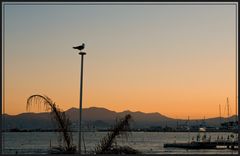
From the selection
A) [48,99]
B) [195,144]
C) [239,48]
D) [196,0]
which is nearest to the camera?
[239,48]

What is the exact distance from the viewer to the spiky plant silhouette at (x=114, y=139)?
1030cm

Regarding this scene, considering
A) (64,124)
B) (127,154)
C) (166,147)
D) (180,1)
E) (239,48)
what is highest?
(180,1)

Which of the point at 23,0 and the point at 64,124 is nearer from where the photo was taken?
the point at 23,0

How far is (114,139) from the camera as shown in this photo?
10.5 m

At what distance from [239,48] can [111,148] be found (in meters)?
4.28

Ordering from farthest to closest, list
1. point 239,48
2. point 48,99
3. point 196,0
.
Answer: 1. point 48,99
2. point 196,0
3. point 239,48

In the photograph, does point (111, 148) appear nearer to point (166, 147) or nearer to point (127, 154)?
point (127, 154)

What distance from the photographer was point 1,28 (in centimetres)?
844

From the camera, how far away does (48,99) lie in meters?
10.2

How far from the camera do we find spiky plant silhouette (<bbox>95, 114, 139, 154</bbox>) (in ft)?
33.8

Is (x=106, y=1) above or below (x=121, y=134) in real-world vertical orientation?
above

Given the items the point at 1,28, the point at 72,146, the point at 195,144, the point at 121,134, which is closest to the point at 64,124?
the point at 72,146

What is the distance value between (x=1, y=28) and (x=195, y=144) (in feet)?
234

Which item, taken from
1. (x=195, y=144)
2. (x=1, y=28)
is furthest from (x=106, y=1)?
(x=195, y=144)
